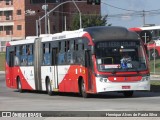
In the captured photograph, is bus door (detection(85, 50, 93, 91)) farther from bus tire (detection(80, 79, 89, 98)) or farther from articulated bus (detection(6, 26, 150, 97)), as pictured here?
bus tire (detection(80, 79, 89, 98))

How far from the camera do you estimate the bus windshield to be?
85.9 ft

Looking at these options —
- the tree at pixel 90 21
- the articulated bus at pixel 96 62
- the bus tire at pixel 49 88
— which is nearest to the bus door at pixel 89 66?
the articulated bus at pixel 96 62

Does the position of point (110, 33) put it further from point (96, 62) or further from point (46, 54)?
point (46, 54)

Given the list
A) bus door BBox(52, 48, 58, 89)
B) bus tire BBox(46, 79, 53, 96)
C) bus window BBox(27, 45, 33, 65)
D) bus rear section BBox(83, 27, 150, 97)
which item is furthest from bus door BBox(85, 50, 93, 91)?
bus window BBox(27, 45, 33, 65)

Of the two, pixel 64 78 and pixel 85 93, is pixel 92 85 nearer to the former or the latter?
pixel 85 93

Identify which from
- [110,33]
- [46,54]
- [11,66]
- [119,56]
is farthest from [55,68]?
[11,66]

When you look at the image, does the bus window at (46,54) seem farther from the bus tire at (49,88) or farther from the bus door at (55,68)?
the bus tire at (49,88)

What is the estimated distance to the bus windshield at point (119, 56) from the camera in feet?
85.9

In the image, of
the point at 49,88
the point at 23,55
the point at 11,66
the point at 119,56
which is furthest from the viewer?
the point at 11,66

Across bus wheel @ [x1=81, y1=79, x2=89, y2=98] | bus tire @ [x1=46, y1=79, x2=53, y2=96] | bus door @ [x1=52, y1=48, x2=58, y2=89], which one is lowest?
bus tire @ [x1=46, y1=79, x2=53, y2=96]

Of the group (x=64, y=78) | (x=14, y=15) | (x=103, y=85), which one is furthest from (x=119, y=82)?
(x=14, y=15)

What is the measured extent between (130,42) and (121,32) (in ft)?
2.22

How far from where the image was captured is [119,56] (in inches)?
1035

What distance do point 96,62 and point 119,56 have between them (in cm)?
102
